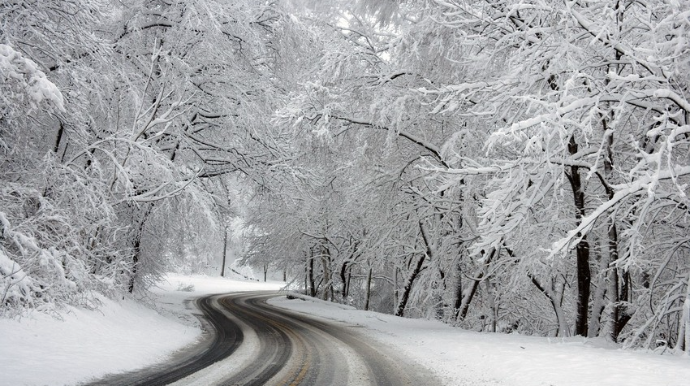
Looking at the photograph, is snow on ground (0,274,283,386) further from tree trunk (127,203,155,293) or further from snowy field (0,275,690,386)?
tree trunk (127,203,155,293)

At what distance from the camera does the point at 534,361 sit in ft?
26.2

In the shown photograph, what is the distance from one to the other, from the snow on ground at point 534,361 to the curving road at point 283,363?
2.45ft

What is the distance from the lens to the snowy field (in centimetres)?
618

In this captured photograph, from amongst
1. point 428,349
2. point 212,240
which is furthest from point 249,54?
point 428,349

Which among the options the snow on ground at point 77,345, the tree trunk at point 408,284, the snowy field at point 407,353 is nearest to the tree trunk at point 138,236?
the snowy field at point 407,353

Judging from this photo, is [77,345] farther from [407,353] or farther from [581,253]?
[581,253]

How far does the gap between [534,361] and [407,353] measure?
293 cm

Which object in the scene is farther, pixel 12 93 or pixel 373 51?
pixel 373 51

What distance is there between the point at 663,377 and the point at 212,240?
10841mm

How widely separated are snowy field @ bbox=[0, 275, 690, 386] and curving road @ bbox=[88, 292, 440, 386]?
0.47 m

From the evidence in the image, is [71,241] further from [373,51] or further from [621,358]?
[621,358]

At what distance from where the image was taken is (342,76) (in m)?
12.1

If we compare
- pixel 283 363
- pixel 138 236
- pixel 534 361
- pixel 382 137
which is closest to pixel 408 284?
pixel 382 137

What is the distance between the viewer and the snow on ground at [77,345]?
5.83 metres
